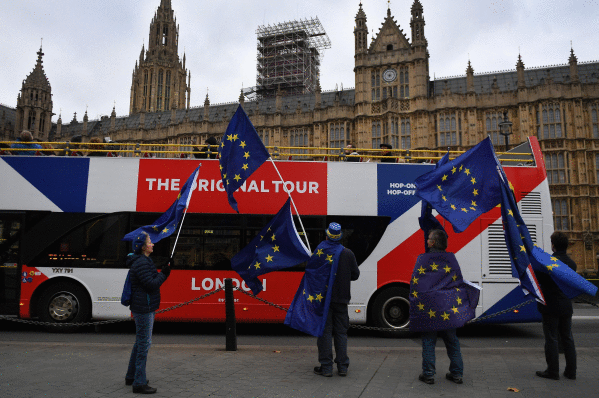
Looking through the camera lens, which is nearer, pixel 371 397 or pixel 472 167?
pixel 371 397

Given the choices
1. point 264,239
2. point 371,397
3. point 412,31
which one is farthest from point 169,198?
point 412,31

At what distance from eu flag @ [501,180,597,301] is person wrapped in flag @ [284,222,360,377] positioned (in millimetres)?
2021

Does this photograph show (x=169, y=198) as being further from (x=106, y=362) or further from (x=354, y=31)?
(x=354, y=31)

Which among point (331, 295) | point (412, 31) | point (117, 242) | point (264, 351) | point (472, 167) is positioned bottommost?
point (264, 351)

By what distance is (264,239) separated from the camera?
21.7 ft

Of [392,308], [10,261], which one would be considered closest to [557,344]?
[392,308]

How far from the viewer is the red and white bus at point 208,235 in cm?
841

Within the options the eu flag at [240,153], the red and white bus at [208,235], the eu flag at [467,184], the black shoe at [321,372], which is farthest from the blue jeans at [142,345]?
the eu flag at [467,184]

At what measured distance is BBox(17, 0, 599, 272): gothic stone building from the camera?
105ft

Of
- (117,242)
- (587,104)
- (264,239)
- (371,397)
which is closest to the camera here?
(371,397)

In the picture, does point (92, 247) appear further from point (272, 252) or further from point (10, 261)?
point (272, 252)

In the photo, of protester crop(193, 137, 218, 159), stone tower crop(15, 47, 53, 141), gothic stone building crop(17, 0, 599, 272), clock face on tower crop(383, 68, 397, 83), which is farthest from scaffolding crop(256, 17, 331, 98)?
protester crop(193, 137, 218, 159)

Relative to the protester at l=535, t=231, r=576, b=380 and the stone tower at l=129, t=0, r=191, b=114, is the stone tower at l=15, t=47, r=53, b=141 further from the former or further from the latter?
the protester at l=535, t=231, r=576, b=380

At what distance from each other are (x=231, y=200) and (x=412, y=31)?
115 ft
